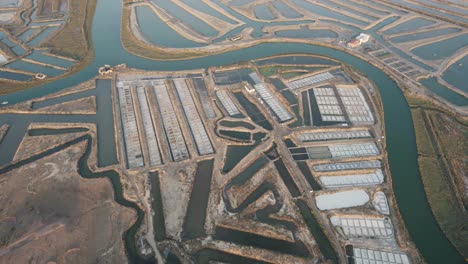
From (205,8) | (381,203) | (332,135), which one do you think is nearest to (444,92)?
(332,135)

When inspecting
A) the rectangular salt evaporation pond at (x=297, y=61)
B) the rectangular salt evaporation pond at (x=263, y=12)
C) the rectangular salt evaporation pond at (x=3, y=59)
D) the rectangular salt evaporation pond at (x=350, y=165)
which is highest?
the rectangular salt evaporation pond at (x=263, y=12)

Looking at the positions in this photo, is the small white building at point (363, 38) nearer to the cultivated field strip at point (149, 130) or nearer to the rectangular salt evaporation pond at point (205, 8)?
the rectangular salt evaporation pond at point (205, 8)

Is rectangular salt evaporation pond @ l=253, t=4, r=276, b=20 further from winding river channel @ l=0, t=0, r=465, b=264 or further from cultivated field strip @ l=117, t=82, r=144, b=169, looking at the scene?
cultivated field strip @ l=117, t=82, r=144, b=169

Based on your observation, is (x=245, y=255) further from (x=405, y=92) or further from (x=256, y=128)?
(x=405, y=92)

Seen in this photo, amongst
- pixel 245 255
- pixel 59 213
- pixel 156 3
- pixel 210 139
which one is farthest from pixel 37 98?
pixel 156 3

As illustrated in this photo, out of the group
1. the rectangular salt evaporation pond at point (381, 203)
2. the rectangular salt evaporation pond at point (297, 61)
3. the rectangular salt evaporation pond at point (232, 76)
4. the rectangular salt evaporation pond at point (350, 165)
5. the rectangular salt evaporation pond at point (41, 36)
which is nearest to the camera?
the rectangular salt evaporation pond at point (381, 203)

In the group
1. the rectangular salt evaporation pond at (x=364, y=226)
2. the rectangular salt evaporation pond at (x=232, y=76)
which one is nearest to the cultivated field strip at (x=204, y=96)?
the rectangular salt evaporation pond at (x=232, y=76)

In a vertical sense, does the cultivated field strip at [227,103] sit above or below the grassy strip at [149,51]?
below
